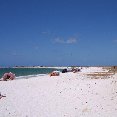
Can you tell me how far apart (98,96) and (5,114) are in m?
6.42

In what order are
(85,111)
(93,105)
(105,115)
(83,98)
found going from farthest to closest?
1. (83,98)
2. (93,105)
3. (85,111)
4. (105,115)

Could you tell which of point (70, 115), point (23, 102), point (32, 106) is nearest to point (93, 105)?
point (70, 115)

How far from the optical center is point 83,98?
15344mm

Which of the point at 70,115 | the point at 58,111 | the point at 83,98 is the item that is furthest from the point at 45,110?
the point at 83,98

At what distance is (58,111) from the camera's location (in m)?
12.1

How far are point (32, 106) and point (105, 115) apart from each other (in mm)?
4247

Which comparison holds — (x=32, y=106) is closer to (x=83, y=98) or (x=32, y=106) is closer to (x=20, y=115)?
(x=20, y=115)

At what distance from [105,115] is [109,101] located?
9.77 ft

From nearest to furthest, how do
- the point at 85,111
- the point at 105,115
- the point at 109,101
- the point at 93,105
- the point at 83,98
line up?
the point at 105,115, the point at 85,111, the point at 93,105, the point at 109,101, the point at 83,98

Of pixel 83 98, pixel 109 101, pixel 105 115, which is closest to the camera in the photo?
pixel 105 115

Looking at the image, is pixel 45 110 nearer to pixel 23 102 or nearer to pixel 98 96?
pixel 23 102

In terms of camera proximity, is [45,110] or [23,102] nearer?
[45,110]

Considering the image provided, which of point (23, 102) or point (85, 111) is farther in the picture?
point (23, 102)

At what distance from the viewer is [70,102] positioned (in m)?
14.3
